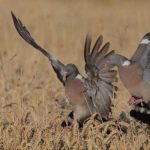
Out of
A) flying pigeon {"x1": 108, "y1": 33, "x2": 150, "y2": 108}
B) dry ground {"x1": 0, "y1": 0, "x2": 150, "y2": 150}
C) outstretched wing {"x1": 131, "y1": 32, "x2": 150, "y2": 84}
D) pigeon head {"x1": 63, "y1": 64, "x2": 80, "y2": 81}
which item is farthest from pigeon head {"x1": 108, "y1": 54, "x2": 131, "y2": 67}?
dry ground {"x1": 0, "y1": 0, "x2": 150, "y2": 150}

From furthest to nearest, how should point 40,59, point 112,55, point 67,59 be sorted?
point 67,59
point 40,59
point 112,55

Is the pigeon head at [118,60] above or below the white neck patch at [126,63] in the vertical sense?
above

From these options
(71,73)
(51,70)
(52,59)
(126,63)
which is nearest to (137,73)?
(126,63)

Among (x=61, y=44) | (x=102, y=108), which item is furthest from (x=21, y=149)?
(x=61, y=44)

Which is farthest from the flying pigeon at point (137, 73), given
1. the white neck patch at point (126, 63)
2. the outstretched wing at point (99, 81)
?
the outstretched wing at point (99, 81)

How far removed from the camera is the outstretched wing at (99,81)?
6.95 metres

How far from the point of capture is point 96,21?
16203 mm

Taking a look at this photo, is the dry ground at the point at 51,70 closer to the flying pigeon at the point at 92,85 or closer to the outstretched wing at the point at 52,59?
the flying pigeon at the point at 92,85

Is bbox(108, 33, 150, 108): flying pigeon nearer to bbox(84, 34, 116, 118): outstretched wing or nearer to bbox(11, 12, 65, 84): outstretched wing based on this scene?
bbox(84, 34, 116, 118): outstretched wing

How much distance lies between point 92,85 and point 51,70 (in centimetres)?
470

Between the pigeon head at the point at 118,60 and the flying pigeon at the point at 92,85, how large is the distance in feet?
0.18

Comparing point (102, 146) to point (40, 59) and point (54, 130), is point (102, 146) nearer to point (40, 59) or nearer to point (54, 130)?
point (54, 130)

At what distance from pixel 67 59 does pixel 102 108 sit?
19.3 feet

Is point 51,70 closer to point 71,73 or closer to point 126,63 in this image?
point 71,73
